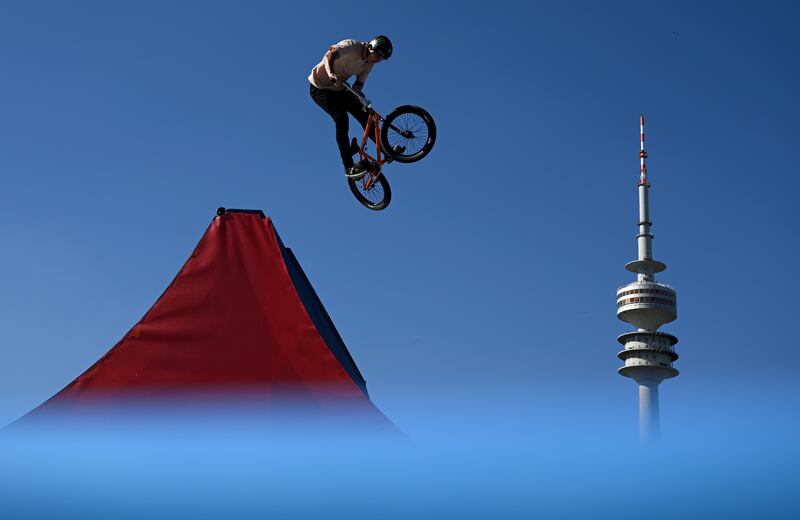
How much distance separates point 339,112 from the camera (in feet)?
65.5

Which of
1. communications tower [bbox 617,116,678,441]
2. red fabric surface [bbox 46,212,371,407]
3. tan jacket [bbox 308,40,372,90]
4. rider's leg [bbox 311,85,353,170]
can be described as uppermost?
communications tower [bbox 617,116,678,441]

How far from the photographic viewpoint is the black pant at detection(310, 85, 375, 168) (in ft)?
65.2

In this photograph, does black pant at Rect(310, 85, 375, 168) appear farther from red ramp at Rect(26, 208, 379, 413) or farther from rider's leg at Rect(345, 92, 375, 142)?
red ramp at Rect(26, 208, 379, 413)

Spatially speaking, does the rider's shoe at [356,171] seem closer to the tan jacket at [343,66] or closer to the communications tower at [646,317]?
the tan jacket at [343,66]

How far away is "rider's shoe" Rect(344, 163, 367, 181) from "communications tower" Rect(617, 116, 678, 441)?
87.6 m

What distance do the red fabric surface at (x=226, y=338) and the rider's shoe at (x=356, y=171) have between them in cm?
257

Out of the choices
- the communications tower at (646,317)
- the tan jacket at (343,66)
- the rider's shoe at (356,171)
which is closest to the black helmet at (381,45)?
the tan jacket at (343,66)

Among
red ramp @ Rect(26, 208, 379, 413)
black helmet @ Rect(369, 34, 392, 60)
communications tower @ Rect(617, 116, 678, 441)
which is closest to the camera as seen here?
red ramp @ Rect(26, 208, 379, 413)

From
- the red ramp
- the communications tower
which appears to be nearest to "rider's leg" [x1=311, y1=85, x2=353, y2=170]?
the red ramp

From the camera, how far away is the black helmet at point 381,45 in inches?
746

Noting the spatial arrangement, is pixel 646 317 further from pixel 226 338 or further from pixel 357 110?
pixel 226 338

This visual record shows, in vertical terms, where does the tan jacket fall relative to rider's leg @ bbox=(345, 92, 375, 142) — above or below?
above

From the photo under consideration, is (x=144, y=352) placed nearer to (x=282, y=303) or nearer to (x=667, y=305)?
(x=282, y=303)

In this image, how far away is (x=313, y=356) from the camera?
16672 mm
